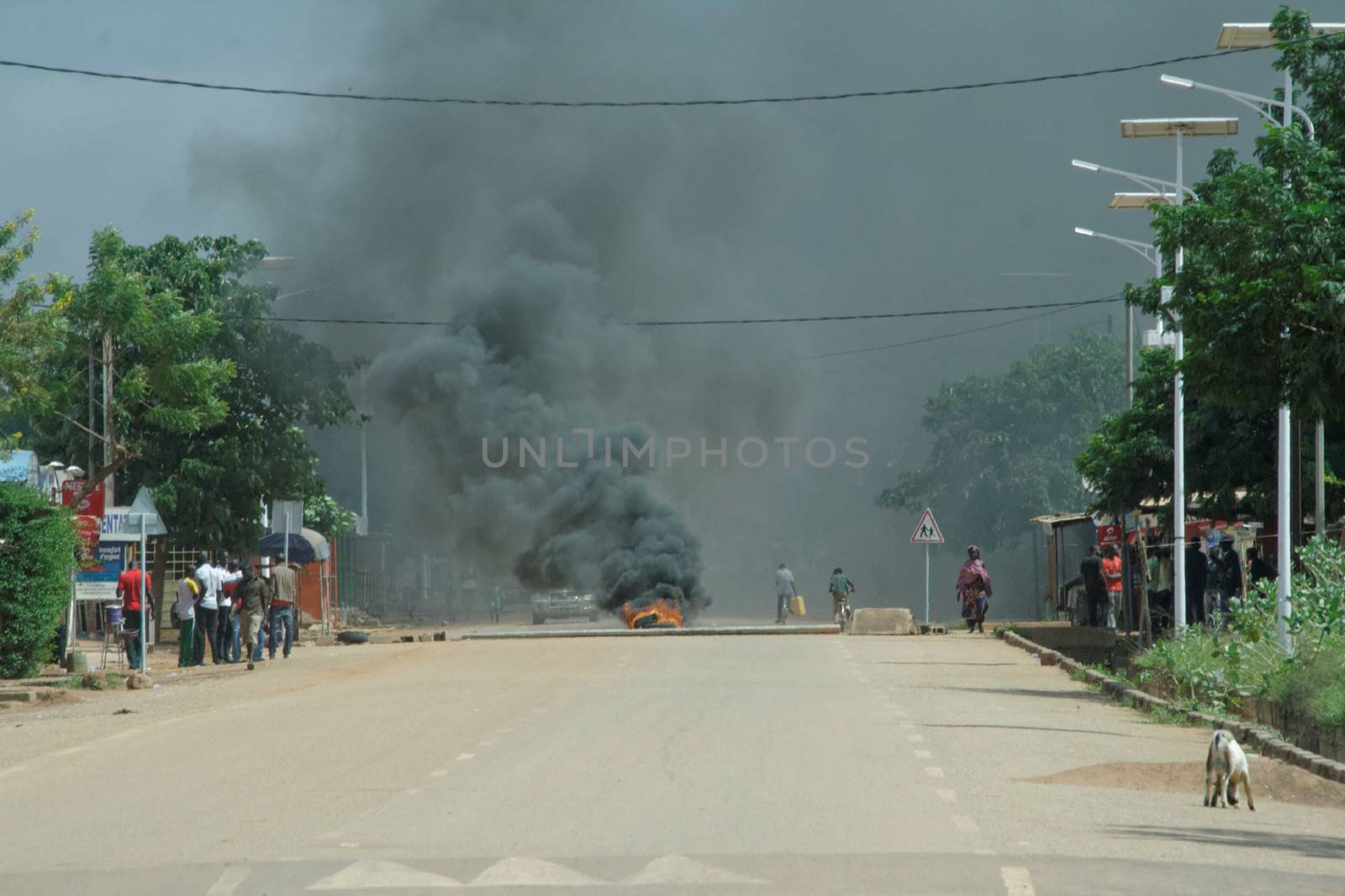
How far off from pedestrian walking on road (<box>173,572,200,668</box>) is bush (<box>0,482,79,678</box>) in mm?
3465

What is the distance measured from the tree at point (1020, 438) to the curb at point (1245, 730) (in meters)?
39.2

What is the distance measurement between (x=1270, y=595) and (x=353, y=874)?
12.4 metres

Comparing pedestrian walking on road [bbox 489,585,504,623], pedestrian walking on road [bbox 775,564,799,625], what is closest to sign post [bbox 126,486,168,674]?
pedestrian walking on road [bbox 775,564,799,625]

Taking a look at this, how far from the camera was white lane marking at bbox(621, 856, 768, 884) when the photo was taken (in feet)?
23.3

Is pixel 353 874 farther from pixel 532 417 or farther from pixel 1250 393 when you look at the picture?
pixel 532 417

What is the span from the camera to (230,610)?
26.3 meters

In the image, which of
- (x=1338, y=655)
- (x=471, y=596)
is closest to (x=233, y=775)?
(x=1338, y=655)

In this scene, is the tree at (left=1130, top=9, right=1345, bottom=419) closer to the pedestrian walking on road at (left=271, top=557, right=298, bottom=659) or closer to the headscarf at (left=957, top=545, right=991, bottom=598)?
the pedestrian walking on road at (left=271, top=557, right=298, bottom=659)

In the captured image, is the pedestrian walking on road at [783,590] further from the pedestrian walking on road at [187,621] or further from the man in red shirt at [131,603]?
the man in red shirt at [131,603]

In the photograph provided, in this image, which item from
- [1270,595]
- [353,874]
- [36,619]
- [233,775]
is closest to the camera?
[353,874]

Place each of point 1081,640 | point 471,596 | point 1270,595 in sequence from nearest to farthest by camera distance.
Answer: point 1270,595 < point 1081,640 < point 471,596

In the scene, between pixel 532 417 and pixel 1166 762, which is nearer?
pixel 1166 762

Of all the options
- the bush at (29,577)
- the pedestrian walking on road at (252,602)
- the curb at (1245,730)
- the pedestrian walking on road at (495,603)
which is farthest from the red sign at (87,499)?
the pedestrian walking on road at (495,603)

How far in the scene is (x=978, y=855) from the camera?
7742 millimetres
